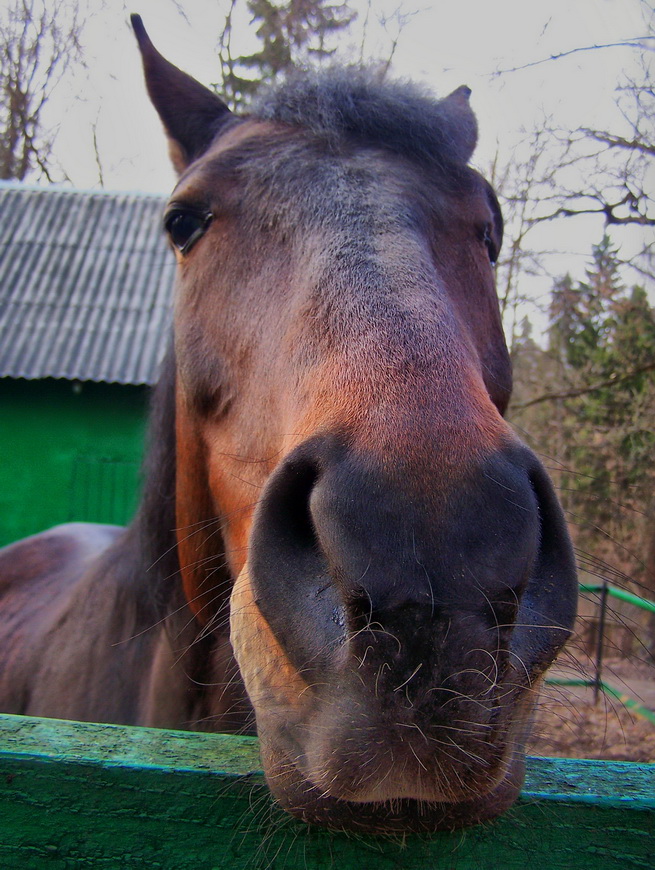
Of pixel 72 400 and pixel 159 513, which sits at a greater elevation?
pixel 72 400

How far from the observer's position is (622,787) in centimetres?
102

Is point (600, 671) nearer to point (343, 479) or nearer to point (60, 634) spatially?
point (60, 634)

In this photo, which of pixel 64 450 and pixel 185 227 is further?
pixel 64 450

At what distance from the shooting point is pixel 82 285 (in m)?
11.7

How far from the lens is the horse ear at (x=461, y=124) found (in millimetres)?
2020

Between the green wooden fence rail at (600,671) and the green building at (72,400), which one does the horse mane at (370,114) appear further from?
the green building at (72,400)

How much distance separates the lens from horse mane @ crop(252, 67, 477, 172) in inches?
74.1

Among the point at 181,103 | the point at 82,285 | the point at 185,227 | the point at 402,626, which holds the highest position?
the point at 82,285

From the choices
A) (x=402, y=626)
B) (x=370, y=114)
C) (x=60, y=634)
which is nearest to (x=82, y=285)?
(x=60, y=634)

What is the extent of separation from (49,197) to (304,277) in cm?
1475

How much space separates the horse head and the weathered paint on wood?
0.06 m

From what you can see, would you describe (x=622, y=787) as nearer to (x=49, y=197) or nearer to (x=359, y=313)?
(x=359, y=313)

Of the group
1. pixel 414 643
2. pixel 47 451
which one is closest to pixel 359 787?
pixel 414 643

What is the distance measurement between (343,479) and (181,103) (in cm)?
213
